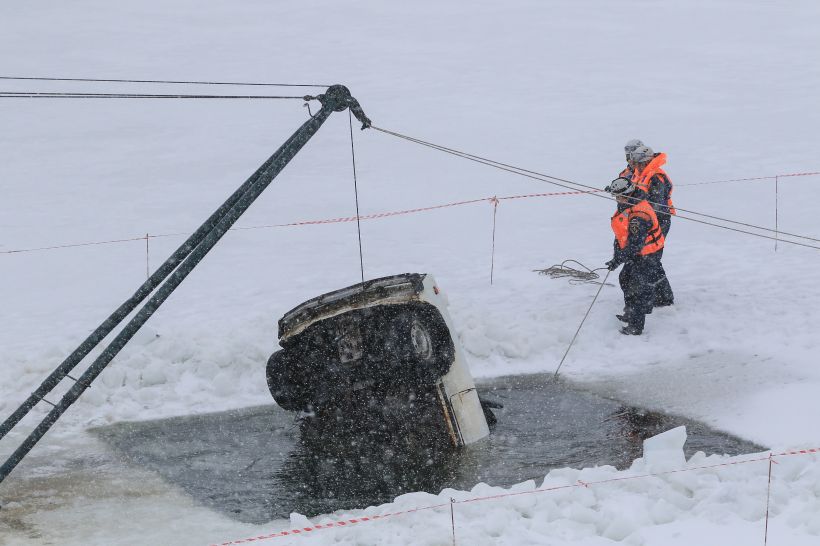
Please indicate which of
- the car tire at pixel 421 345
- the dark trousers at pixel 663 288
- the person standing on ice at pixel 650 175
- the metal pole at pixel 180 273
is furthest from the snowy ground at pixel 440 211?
the car tire at pixel 421 345

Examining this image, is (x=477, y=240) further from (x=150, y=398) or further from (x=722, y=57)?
(x=722, y=57)

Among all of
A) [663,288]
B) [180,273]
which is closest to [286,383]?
[180,273]

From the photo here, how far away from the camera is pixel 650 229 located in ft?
38.7

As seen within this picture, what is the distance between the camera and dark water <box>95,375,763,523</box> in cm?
827

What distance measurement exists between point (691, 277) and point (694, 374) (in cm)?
320

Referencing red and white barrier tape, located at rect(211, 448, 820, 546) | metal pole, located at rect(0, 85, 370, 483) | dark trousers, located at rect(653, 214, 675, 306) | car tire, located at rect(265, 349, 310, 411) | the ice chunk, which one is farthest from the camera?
dark trousers, located at rect(653, 214, 675, 306)

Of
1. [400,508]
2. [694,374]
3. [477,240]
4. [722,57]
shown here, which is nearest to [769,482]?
[400,508]

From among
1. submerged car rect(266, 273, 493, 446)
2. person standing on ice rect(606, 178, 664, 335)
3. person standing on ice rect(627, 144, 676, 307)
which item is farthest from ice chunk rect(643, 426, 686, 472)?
person standing on ice rect(627, 144, 676, 307)

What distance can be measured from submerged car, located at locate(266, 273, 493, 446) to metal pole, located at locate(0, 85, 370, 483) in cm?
141

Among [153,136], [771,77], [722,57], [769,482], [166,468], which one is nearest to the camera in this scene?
[769,482]

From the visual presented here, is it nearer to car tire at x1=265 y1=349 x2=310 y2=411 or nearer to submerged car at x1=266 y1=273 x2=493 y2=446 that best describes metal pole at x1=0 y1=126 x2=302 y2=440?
submerged car at x1=266 y1=273 x2=493 y2=446

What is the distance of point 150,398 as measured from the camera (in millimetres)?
10555

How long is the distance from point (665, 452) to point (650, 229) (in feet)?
15.0

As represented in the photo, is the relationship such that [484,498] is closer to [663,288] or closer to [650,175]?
[650,175]
